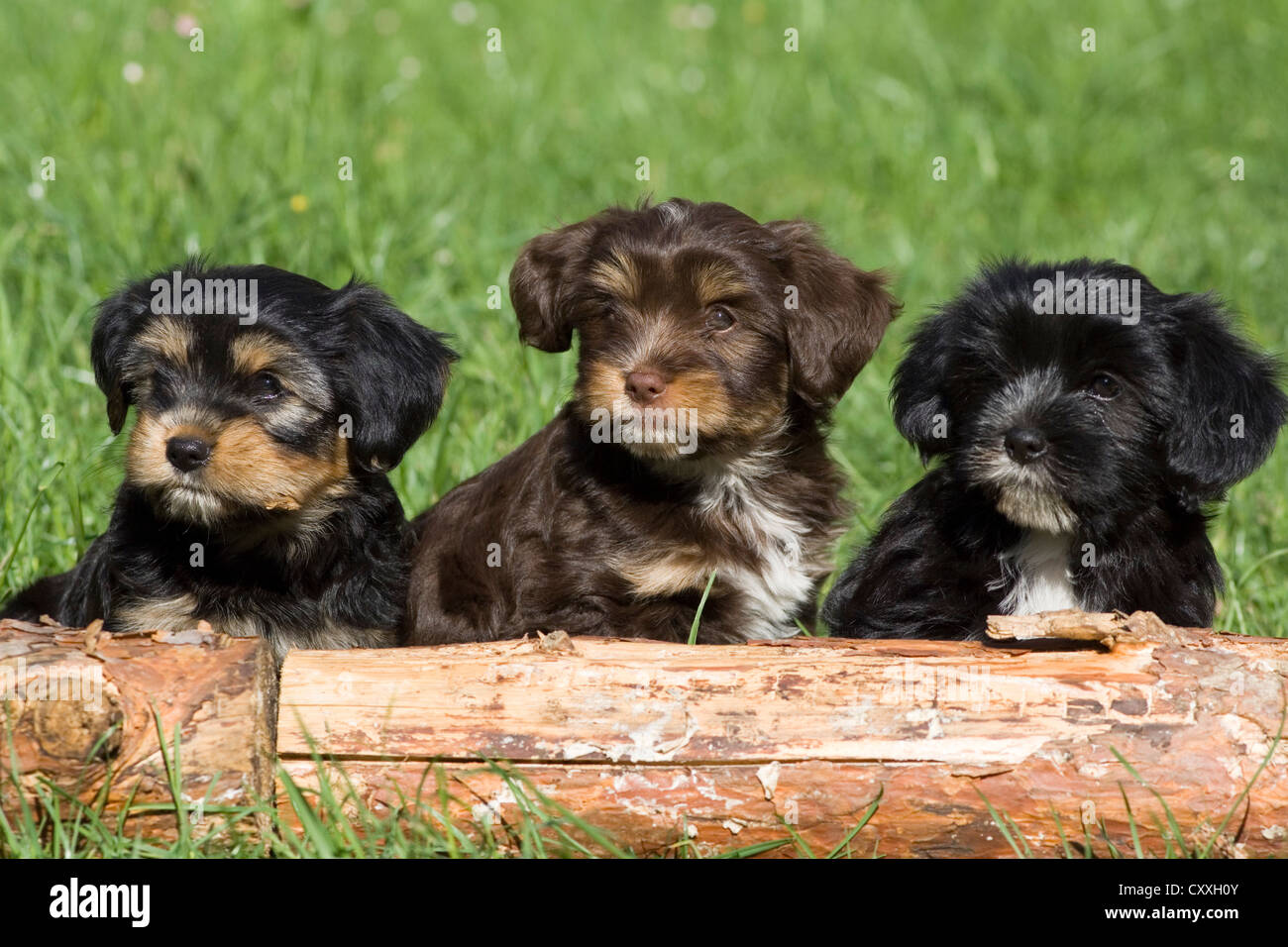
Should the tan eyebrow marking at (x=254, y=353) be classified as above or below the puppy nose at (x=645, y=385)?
above

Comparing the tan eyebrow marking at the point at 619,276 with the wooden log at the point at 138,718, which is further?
the tan eyebrow marking at the point at 619,276

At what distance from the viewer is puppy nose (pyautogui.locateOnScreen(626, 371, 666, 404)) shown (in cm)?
445

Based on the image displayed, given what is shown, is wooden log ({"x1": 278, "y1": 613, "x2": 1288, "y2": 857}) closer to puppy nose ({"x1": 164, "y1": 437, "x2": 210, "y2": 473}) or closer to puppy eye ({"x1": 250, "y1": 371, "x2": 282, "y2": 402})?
puppy nose ({"x1": 164, "y1": 437, "x2": 210, "y2": 473})

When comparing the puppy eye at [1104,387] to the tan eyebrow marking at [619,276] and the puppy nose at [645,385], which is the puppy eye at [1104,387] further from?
the tan eyebrow marking at [619,276]

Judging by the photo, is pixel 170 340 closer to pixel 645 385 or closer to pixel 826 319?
pixel 645 385

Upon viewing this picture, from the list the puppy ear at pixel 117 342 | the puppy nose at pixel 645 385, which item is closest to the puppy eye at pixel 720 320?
the puppy nose at pixel 645 385

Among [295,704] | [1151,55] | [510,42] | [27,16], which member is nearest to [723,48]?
[510,42]

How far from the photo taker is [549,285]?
5078 millimetres

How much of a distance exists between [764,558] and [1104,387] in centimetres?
123

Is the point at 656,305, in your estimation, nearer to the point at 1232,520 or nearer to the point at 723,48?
the point at 1232,520

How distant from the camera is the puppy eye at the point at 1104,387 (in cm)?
444

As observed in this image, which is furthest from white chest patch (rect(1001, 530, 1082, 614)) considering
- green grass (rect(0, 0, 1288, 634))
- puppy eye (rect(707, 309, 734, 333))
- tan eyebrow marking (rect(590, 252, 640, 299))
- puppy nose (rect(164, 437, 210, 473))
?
puppy nose (rect(164, 437, 210, 473))

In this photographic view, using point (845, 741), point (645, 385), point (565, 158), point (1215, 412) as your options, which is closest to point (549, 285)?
point (645, 385)

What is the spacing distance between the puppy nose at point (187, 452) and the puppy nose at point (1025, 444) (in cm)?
236
